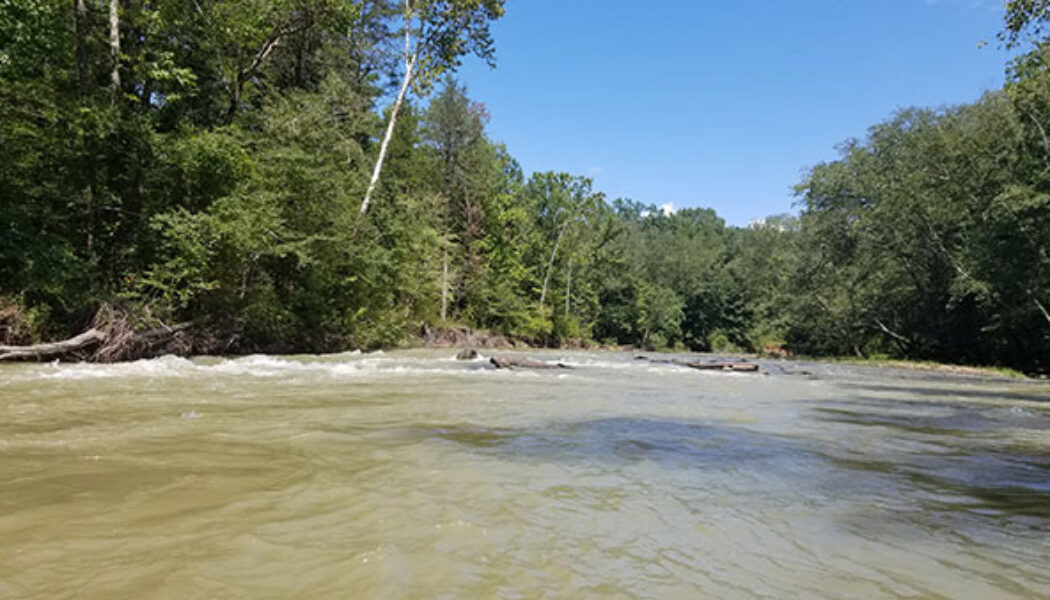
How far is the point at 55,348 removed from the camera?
36.5ft

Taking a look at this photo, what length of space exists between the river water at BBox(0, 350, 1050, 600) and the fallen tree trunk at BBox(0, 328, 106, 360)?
416cm

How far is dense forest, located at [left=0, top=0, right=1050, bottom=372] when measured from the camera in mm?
13086

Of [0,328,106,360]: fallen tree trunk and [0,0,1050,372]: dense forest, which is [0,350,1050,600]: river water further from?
[0,0,1050,372]: dense forest

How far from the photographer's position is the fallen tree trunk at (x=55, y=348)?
34.6 feet

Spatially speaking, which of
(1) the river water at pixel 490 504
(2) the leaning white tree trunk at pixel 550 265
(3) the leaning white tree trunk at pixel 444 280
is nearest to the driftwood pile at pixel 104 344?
(1) the river water at pixel 490 504

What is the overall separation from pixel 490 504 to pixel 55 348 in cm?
1198

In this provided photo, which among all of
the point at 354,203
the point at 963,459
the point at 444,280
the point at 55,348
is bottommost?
the point at 963,459

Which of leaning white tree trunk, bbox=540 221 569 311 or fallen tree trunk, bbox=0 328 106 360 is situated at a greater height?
leaning white tree trunk, bbox=540 221 569 311

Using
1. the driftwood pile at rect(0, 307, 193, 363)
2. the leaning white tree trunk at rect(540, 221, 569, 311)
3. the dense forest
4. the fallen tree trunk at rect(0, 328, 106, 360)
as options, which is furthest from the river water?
the leaning white tree trunk at rect(540, 221, 569, 311)

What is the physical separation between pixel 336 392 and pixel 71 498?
563 cm

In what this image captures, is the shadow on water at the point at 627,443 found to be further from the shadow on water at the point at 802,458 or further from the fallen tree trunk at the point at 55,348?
the fallen tree trunk at the point at 55,348

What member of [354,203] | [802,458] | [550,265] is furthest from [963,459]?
[550,265]

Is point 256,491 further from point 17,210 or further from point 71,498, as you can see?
point 17,210

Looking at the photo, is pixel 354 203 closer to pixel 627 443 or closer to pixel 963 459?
pixel 627 443
